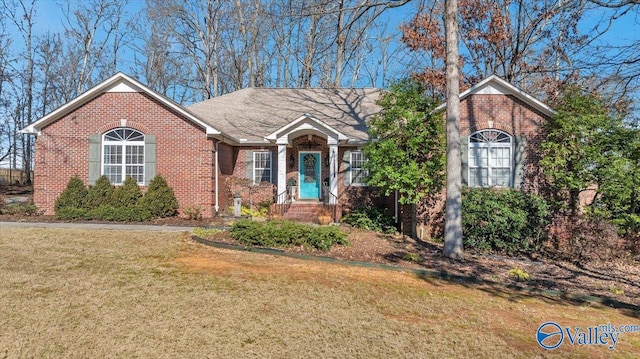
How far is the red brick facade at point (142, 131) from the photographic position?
12641 millimetres

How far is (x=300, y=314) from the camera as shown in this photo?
182 inches

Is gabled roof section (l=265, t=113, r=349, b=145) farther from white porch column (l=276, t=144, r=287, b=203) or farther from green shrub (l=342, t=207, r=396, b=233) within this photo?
green shrub (l=342, t=207, r=396, b=233)

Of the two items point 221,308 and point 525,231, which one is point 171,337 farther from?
point 525,231

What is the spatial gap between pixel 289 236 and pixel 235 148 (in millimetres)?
7629

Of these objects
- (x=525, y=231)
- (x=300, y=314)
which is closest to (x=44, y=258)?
(x=300, y=314)

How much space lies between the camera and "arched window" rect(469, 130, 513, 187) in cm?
1140

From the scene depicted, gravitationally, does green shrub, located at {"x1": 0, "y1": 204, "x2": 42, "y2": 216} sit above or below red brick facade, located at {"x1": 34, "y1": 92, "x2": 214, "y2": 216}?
below

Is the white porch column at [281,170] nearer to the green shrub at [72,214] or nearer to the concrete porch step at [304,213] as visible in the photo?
the concrete porch step at [304,213]

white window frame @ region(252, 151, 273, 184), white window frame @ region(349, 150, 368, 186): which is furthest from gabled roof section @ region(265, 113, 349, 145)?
white window frame @ region(252, 151, 273, 184)

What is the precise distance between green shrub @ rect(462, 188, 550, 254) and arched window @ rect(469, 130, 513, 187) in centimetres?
134

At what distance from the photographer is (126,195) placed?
12094 mm

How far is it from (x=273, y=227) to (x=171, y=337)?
16.4 feet

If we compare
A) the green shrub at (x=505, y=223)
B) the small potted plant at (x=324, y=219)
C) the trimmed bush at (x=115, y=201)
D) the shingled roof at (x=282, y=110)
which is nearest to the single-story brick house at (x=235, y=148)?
the shingled roof at (x=282, y=110)

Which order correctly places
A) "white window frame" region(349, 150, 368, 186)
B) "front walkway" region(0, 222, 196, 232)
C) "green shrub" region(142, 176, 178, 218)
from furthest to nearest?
"white window frame" region(349, 150, 368, 186)
"green shrub" region(142, 176, 178, 218)
"front walkway" region(0, 222, 196, 232)
